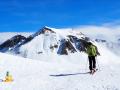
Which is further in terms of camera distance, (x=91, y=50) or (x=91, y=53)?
(x=91, y=53)

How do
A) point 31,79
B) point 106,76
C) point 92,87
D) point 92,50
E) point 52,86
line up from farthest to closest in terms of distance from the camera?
1. point 92,50
2. point 31,79
3. point 106,76
4. point 52,86
5. point 92,87

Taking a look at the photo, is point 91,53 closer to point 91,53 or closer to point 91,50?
point 91,53

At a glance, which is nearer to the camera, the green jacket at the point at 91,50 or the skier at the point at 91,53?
the skier at the point at 91,53

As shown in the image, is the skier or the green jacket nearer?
the skier

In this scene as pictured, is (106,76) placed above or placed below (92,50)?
below

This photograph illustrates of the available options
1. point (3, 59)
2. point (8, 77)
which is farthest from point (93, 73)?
point (3, 59)

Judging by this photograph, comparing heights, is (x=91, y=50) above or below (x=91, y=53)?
above

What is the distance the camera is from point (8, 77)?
88.2 feet

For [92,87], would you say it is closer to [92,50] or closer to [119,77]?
[119,77]

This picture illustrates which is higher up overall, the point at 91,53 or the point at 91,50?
the point at 91,50

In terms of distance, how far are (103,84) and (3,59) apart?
920 inches

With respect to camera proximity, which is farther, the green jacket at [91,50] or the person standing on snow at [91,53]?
the green jacket at [91,50]

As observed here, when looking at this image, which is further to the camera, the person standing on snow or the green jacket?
the green jacket

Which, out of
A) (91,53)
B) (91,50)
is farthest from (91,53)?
(91,50)
